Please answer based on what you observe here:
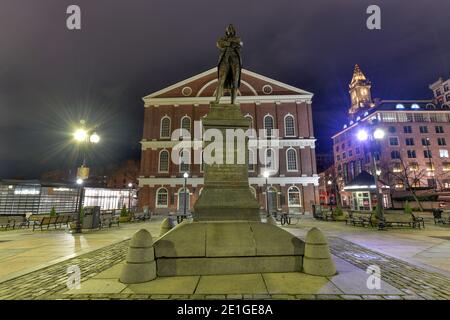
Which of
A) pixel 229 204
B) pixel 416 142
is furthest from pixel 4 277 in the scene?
pixel 416 142

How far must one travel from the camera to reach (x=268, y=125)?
3441 cm

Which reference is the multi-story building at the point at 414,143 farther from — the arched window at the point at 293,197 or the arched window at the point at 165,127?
the arched window at the point at 165,127

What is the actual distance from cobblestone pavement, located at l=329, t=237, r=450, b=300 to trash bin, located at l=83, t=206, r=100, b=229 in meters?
14.4

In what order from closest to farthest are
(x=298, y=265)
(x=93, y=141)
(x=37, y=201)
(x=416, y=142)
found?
(x=298, y=265) → (x=93, y=141) → (x=37, y=201) → (x=416, y=142)

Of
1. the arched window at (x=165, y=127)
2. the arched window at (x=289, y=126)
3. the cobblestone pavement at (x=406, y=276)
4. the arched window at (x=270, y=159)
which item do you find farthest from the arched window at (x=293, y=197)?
the cobblestone pavement at (x=406, y=276)

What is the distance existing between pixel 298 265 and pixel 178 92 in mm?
34556

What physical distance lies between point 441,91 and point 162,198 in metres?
84.7

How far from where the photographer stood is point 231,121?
712cm

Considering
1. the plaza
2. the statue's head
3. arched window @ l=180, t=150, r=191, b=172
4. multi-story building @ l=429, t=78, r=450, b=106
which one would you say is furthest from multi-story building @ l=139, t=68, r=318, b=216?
multi-story building @ l=429, t=78, r=450, b=106

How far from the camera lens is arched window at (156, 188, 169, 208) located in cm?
3222

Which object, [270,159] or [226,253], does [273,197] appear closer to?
[270,159]

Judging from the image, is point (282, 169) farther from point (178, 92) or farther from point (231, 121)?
point (231, 121)

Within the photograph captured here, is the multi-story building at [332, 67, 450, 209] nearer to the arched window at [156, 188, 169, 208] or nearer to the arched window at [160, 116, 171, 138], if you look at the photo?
the arched window at [160, 116, 171, 138]

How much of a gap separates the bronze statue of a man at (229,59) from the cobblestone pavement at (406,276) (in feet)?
20.3
